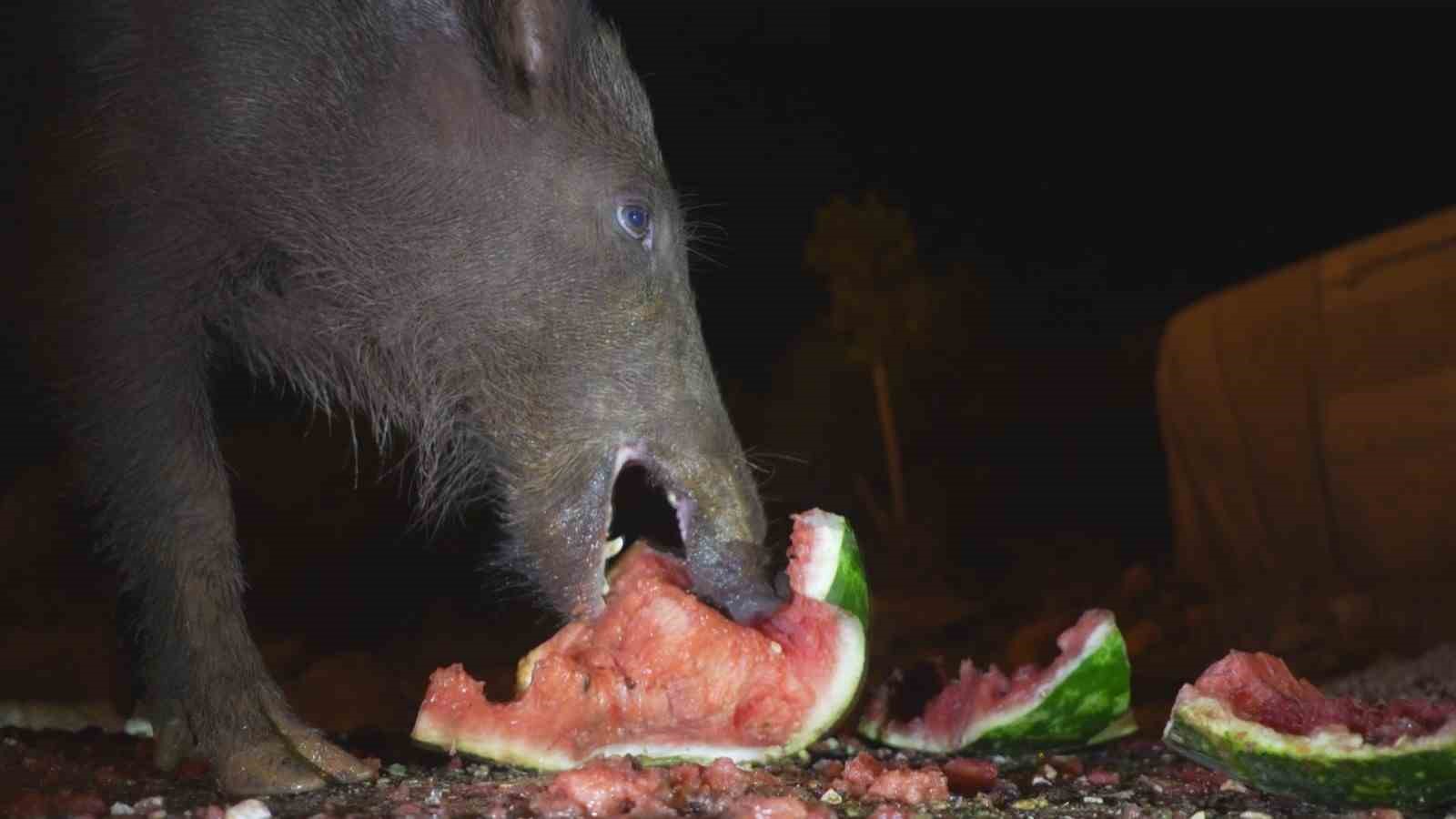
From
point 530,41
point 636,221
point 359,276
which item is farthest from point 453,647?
point 530,41

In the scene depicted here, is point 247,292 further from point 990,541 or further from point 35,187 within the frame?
point 990,541

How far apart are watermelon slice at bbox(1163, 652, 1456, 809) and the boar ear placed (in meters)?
2.52

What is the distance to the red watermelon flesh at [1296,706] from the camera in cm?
277

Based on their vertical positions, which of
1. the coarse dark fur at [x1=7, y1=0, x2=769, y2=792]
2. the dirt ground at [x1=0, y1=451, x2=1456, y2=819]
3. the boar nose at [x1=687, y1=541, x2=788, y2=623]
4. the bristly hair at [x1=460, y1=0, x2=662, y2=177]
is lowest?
the dirt ground at [x1=0, y1=451, x2=1456, y2=819]

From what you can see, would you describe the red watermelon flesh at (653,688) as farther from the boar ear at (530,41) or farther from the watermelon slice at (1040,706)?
the boar ear at (530,41)

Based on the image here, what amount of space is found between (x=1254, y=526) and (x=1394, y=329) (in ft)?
6.52

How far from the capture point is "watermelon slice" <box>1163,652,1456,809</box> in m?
2.58

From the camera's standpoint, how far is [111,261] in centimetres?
346

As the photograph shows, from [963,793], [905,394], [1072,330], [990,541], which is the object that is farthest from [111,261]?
[1072,330]

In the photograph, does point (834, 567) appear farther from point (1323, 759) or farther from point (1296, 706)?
point (1323, 759)

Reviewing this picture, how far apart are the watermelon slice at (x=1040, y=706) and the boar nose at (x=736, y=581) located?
487 millimetres

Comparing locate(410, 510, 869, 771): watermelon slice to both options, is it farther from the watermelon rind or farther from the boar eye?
the boar eye

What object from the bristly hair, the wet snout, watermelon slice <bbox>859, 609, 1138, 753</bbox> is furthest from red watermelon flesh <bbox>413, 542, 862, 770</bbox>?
the bristly hair

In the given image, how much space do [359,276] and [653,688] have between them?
153 centimetres
